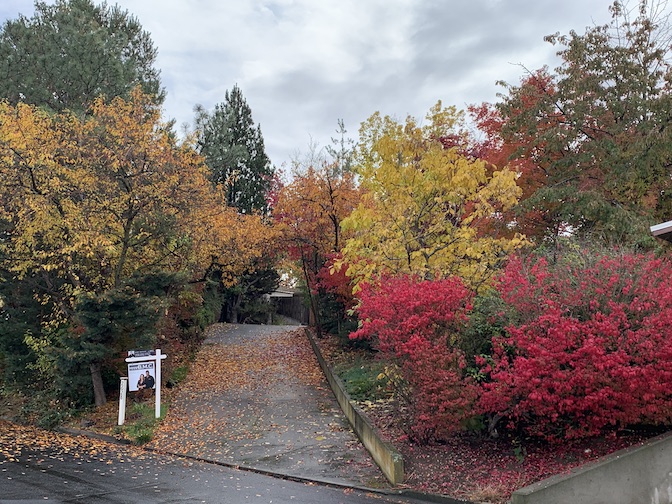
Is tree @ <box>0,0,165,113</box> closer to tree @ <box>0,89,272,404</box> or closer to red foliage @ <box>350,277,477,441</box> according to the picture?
tree @ <box>0,89,272,404</box>

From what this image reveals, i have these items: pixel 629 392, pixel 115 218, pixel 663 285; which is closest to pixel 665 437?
pixel 629 392

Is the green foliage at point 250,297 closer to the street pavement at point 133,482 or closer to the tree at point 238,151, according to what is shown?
the tree at point 238,151

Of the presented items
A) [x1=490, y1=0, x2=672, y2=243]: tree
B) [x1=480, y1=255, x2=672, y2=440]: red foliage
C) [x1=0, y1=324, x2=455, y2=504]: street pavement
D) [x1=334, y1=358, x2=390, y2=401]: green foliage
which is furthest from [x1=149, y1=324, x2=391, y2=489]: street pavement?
[x1=490, y1=0, x2=672, y2=243]: tree

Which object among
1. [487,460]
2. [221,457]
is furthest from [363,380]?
[487,460]

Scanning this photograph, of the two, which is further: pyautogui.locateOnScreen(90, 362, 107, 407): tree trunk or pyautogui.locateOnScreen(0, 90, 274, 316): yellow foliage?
pyautogui.locateOnScreen(90, 362, 107, 407): tree trunk

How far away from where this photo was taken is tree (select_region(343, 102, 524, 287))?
35.5ft

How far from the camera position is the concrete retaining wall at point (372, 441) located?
25.9ft

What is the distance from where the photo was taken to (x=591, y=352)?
6.63 metres

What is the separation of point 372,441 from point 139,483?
3.77m

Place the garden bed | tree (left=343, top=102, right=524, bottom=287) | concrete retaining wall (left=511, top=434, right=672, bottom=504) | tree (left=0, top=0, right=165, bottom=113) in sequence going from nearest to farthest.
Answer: concrete retaining wall (left=511, top=434, right=672, bottom=504)
the garden bed
tree (left=343, top=102, right=524, bottom=287)
tree (left=0, top=0, right=165, bottom=113)

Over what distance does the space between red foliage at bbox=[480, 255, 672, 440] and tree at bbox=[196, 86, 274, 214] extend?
2258 cm

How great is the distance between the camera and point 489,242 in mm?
10797

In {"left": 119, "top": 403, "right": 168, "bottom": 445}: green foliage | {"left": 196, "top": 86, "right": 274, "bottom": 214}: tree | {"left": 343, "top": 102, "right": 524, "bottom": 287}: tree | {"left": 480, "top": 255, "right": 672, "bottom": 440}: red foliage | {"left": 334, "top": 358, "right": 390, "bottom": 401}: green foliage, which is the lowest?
{"left": 119, "top": 403, "right": 168, "bottom": 445}: green foliage

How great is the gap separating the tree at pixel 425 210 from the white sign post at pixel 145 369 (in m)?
5.15
